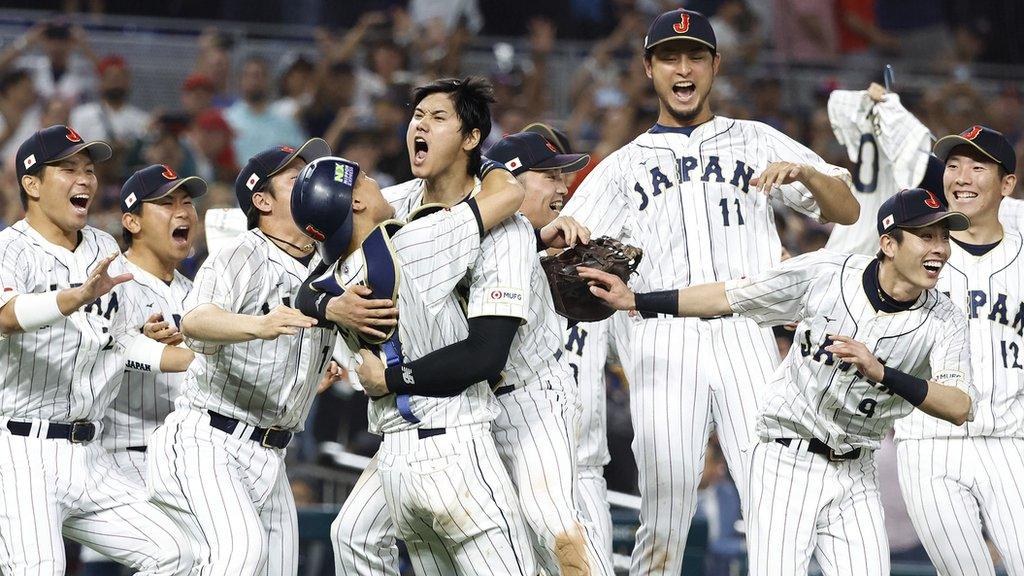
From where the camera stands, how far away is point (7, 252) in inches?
224

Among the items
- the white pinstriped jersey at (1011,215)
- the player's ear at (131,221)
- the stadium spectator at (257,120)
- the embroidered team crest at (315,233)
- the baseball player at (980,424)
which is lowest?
the baseball player at (980,424)

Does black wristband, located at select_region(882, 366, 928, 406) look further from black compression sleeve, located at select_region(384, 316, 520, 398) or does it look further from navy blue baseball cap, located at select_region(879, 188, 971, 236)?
black compression sleeve, located at select_region(384, 316, 520, 398)

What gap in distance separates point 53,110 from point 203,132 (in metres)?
1.12

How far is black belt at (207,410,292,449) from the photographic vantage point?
5492mm

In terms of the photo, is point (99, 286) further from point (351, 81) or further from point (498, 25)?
point (498, 25)

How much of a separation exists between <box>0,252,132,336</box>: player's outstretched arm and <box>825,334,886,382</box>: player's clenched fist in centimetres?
270

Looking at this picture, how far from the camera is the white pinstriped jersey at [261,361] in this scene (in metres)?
5.41

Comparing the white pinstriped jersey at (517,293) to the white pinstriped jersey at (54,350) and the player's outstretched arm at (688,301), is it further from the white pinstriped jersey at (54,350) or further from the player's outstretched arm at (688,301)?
the white pinstriped jersey at (54,350)

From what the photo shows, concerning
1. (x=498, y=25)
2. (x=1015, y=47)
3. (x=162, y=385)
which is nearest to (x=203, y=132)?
(x=498, y=25)

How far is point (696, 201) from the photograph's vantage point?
→ 591 centimetres

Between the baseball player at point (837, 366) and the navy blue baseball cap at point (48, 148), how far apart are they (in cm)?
237

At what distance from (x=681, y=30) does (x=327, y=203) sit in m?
2.17

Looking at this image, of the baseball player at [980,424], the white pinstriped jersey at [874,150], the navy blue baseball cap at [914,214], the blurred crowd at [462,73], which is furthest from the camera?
the blurred crowd at [462,73]

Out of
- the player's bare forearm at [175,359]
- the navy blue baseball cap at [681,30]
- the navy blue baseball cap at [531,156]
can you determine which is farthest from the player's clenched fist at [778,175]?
the player's bare forearm at [175,359]
